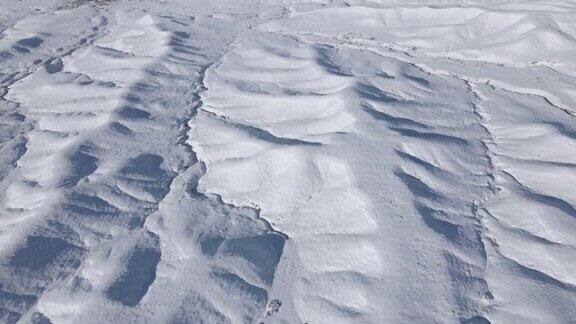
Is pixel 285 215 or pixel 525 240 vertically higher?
pixel 525 240

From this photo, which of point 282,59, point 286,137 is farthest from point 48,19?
point 286,137

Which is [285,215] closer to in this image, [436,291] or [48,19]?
[436,291]

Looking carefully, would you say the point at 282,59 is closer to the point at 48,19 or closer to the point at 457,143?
the point at 457,143

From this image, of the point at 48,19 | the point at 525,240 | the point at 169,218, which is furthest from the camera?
the point at 48,19

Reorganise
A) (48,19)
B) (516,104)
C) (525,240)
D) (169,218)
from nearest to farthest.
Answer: (525,240), (169,218), (516,104), (48,19)

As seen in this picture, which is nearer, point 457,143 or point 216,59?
point 457,143

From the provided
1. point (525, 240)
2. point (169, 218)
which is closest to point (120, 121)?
point (169, 218)
